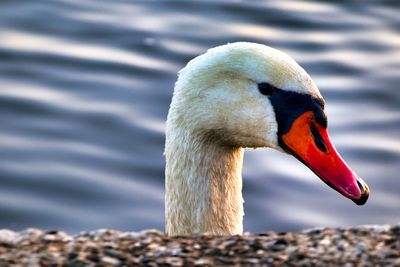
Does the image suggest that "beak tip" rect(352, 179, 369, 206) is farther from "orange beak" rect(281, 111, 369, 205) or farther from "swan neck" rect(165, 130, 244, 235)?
"swan neck" rect(165, 130, 244, 235)

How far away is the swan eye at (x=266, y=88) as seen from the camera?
6.50m

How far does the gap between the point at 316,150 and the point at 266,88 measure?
16.4 inches

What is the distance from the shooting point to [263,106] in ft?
21.5

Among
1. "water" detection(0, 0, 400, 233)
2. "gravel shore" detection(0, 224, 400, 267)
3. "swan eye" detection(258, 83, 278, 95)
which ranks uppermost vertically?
"water" detection(0, 0, 400, 233)

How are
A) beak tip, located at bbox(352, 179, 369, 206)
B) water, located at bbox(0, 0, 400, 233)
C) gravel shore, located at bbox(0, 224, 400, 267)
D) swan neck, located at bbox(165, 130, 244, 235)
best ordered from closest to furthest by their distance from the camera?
gravel shore, located at bbox(0, 224, 400, 267) → beak tip, located at bbox(352, 179, 369, 206) → swan neck, located at bbox(165, 130, 244, 235) → water, located at bbox(0, 0, 400, 233)

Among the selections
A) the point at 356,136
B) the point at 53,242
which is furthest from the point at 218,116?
the point at 356,136

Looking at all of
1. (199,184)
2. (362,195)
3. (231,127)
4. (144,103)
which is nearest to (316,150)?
(362,195)

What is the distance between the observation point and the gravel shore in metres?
4.91

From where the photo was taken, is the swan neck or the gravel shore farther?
the swan neck

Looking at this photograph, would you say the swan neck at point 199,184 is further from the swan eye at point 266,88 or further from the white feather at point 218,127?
the swan eye at point 266,88

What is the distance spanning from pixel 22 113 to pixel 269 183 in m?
2.26

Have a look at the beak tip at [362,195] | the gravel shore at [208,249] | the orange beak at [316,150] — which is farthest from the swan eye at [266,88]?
the gravel shore at [208,249]

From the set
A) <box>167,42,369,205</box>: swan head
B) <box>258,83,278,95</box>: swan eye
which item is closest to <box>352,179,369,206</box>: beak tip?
<box>167,42,369,205</box>: swan head

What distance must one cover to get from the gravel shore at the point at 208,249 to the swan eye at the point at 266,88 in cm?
140
